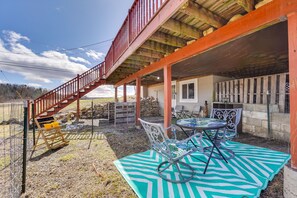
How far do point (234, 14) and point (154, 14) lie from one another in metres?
1.29

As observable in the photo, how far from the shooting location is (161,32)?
2.84 metres

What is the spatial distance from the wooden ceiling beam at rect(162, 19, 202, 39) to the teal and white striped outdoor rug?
2493 mm

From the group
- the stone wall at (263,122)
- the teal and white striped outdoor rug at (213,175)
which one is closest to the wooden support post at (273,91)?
the stone wall at (263,122)

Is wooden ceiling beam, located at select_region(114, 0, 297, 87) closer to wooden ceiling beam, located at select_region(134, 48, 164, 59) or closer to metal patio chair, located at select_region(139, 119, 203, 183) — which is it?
wooden ceiling beam, located at select_region(134, 48, 164, 59)

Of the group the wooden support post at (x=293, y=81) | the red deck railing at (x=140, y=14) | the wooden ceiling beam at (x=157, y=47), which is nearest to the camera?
the wooden support post at (x=293, y=81)

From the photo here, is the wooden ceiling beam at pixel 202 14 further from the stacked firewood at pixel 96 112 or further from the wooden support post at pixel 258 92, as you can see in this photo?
the stacked firewood at pixel 96 112

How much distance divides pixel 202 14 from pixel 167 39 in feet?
3.28

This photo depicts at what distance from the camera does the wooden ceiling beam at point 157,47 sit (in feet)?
10.8

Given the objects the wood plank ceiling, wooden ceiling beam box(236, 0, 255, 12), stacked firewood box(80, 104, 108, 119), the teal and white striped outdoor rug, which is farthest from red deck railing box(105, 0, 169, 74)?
stacked firewood box(80, 104, 108, 119)

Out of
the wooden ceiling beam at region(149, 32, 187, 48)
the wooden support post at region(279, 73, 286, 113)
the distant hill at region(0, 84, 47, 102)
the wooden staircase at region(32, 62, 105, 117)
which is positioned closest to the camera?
the wooden ceiling beam at region(149, 32, 187, 48)

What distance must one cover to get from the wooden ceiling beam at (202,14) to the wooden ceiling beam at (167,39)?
3.08 ft

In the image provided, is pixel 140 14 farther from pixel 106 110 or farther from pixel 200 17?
pixel 106 110

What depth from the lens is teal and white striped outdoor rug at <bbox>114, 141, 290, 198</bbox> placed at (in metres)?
1.80

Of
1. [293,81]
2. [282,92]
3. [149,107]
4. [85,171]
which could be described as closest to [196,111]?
[282,92]
